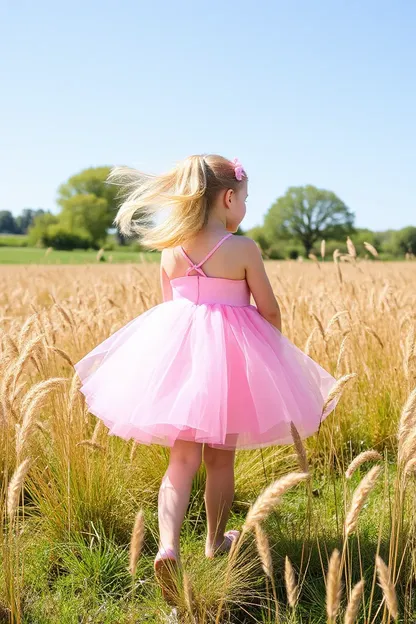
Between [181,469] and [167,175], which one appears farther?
[167,175]

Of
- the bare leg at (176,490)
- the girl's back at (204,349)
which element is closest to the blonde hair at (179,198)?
the girl's back at (204,349)

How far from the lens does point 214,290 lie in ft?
8.25

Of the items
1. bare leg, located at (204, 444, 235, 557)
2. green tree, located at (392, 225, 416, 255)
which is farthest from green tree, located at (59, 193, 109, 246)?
bare leg, located at (204, 444, 235, 557)

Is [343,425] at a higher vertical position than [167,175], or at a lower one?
lower

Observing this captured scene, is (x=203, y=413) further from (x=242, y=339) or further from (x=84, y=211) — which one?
(x=84, y=211)

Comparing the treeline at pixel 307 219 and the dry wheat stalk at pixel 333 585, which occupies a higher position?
the treeline at pixel 307 219

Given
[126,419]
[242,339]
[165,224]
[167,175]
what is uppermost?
[167,175]

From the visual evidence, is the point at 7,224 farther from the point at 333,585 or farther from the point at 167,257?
the point at 333,585

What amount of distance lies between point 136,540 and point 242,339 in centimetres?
118

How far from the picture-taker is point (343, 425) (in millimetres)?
3473

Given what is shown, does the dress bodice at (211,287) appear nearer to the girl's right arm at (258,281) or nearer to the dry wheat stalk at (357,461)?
the girl's right arm at (258,281)

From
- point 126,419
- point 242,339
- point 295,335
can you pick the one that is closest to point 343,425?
point 295,335

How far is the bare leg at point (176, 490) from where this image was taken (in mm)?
2215

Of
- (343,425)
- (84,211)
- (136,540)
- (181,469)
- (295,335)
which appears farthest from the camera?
(84,211)
